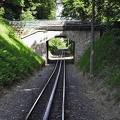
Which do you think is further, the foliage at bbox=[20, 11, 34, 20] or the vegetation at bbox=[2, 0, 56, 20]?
the foliage at bbox=[20, 11, 34, 20]

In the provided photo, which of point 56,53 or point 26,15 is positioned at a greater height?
point 26,15

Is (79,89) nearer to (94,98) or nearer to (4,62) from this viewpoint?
(94,98)

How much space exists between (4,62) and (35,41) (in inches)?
960

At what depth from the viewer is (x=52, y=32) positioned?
42.3 meters

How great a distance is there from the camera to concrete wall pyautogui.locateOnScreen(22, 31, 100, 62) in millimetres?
42159

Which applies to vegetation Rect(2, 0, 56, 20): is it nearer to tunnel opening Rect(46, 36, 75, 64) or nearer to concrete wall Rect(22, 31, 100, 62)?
tunnel opening Rect(46, 36, 75, 64)

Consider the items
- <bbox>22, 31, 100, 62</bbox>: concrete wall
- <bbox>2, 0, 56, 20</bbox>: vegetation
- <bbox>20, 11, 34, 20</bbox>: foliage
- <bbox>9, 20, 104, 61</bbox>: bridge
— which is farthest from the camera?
<bbox>20, 11, 34, 20</bbox>: foliage

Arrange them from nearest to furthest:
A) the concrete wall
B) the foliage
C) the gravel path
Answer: the gravel path < the concrete wall < the foliage

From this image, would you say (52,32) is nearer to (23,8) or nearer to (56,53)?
(23,8)

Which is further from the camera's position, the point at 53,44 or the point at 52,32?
the point at 53,44

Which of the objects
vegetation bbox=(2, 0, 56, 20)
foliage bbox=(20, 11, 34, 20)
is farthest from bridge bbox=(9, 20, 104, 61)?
foliage bbox=(20, 11, 34, 20)

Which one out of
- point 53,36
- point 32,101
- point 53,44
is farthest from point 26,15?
point 53,44

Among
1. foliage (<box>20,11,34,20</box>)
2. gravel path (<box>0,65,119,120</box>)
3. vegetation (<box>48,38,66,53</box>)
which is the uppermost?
foliage (<box>20,11,34,20</box>)

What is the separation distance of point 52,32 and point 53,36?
635 millimetres
